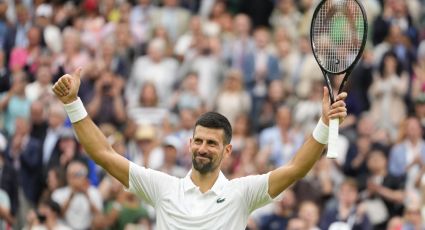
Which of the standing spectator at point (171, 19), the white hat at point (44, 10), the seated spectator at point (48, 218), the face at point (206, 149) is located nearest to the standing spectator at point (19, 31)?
the white hat at point (44, 10)

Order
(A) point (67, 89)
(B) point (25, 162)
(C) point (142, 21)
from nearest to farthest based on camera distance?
(A) point (67, 89) → (B) point (25, 162) → (C) point (142, 21)

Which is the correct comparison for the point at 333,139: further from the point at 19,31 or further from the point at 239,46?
the point at 19,31

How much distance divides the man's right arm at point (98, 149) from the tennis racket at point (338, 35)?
148cm

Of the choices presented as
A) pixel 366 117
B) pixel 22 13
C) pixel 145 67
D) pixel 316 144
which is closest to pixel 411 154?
pixel 366 117

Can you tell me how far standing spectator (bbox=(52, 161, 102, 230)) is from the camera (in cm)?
1616

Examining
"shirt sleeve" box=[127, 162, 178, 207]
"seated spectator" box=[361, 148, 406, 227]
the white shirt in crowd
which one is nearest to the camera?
"shirt sleeve" box=[127, 162, 178, 207]

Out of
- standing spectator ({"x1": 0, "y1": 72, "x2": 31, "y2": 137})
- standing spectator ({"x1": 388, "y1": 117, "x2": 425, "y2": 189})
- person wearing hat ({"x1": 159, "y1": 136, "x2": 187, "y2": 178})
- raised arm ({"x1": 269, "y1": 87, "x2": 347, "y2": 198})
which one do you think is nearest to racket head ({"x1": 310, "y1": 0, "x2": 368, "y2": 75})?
raised arm ({"x1": 269, "y1": 87, "x2": 347, "y2": 198})

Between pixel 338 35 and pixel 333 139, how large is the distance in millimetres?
1263

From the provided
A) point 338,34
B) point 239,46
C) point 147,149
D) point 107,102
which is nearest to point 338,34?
point 338,34

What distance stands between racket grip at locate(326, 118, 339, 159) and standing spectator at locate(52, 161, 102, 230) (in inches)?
307

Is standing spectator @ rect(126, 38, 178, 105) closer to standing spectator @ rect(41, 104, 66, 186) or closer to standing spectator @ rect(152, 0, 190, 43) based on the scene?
standing spectator @ rect(152, 0, 190, 43)

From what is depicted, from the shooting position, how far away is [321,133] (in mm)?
8906

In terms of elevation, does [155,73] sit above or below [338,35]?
below

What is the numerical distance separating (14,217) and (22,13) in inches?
208
